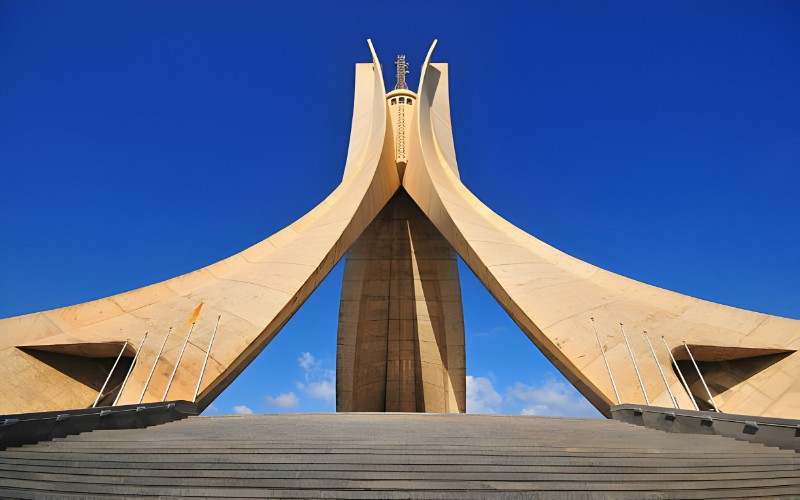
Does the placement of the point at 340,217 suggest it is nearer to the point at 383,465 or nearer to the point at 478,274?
the point at 478,274

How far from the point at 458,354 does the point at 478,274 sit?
550 centimetres

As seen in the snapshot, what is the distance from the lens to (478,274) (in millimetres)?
8336

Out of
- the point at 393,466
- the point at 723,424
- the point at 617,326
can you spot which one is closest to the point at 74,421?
the point at 393,466

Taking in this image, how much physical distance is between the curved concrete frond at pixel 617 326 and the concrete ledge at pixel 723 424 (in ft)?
4.25

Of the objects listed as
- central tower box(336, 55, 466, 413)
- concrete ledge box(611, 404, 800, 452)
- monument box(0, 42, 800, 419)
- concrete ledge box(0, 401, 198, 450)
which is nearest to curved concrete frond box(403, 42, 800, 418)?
monument box(0, 42, 800, 419)

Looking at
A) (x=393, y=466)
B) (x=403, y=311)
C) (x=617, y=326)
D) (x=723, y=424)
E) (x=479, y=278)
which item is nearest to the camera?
(x=393, y=466)

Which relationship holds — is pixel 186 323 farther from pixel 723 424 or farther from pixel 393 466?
pixel 723 424

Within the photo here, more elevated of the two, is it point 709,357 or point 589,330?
point 589,330

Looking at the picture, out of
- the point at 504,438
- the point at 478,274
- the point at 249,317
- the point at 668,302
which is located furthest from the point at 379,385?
the point at 504,438

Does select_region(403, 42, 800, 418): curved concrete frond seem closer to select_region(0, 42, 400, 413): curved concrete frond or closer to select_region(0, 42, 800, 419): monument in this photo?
select_region(0, 42, 800, 419): monument

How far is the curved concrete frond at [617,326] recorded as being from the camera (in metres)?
5.67

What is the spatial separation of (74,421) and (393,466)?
2.60 m

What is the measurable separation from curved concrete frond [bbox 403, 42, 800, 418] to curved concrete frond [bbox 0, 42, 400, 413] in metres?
2.94

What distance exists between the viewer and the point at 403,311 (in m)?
13.6
